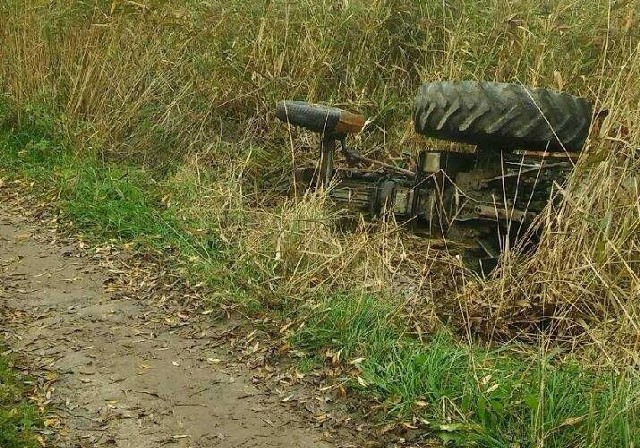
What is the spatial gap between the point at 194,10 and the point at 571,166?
3837mm

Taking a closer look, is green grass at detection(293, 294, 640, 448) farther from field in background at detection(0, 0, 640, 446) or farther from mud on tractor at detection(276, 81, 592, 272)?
mud on tractor at detection(276, 81, 592, 272)

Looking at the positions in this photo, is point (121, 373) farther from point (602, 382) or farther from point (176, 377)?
point (602, 382)

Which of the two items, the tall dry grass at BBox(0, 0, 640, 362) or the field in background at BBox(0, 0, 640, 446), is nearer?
the field in background at BBox(0, 0, 640, 446)

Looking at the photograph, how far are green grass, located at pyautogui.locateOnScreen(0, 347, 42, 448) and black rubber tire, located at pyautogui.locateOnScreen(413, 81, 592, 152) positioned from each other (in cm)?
236

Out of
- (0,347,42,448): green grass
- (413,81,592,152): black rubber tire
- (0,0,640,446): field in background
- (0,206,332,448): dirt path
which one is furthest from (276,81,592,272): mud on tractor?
(0,347,42,448): green grass

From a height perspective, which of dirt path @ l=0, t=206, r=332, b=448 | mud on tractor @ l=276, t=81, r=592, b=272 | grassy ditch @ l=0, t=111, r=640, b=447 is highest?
mud on tractor @ l=276, t=81, r=592, b=272

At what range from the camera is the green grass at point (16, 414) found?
8.40ft

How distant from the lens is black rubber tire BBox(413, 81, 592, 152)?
3.75 meters

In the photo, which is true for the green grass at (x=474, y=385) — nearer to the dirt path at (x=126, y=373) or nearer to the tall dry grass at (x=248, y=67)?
the dirt path at (x=126, y=373)

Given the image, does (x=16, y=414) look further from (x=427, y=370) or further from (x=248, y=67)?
(x=248, y=67)

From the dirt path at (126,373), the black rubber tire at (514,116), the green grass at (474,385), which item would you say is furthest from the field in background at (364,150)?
the dirt path at (126,373)

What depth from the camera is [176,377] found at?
310 cm

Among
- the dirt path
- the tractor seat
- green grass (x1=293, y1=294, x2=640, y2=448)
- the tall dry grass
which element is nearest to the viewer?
green grass (x1=293, y1=294, x2=640, y2=448)

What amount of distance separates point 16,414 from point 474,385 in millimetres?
1642
